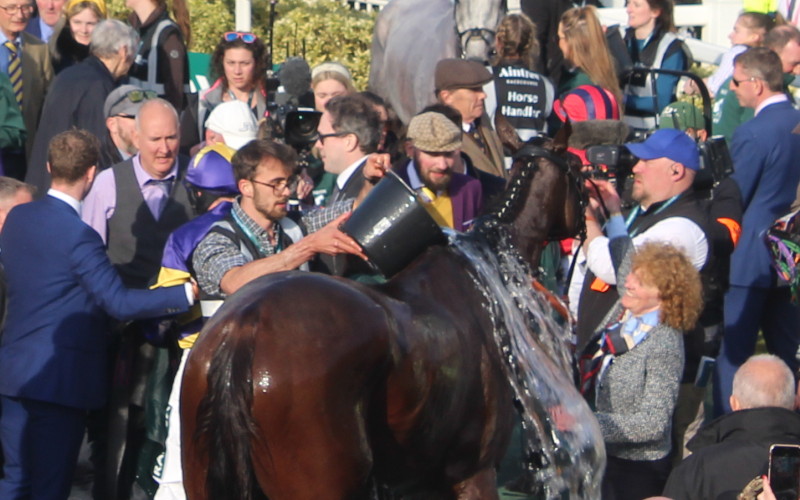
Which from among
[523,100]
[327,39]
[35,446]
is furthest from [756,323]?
[327,39]

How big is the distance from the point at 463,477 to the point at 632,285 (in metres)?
1.38

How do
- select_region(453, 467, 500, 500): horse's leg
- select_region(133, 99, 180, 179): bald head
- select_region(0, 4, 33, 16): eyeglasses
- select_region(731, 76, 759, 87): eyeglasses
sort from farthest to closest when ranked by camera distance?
select_region(0, 4, 33, 16): eyeglasses < select_region(731, 76, 759, 87): eyeglasses < select_region(133, 99, 180, 179): bald head < select_region(453, 467, 500, 500): horse's leg

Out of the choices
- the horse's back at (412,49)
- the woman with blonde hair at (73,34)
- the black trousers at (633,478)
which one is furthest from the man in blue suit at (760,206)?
the woman with blonde hair at (73,34)

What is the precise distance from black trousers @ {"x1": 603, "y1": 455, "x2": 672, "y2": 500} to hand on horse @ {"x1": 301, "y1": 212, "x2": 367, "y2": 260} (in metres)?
1.56

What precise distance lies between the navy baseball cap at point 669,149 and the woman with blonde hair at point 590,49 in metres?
2.41

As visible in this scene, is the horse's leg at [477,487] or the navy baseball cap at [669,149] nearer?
the horse's leg at [477,487]

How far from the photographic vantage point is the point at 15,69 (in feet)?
28.3

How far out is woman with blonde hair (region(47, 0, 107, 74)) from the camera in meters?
8.95

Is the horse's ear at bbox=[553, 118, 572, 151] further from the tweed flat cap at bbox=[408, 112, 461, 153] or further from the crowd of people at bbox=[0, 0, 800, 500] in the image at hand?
the tweed flat cap at bbox=[408, 112, 461, 153]

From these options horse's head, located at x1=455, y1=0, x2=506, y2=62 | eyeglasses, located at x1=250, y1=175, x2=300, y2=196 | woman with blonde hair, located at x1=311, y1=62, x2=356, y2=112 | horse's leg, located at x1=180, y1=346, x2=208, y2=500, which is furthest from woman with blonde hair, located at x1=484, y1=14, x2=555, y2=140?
horse's leg, located at x1=180, y1=346, x2=208, y2=500

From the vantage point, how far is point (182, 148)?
341 inches

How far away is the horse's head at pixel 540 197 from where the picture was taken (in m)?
5.62

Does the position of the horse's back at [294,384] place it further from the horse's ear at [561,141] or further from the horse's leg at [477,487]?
the horse's ear at [561,141]

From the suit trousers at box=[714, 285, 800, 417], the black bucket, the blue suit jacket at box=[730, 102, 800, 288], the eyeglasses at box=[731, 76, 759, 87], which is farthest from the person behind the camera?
the eyeglasses at box=[731, 76, 759, 87]
